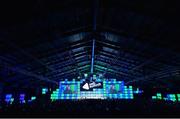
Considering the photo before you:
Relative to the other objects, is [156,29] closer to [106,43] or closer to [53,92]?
[106,43]

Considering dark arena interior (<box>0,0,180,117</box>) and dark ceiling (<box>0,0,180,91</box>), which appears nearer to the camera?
dark arena interior (<box>0,0,180,117</box>)

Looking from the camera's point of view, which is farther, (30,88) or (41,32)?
(30,88)

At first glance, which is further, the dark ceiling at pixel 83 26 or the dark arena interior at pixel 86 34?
the dark ceiling at pixel 83 26

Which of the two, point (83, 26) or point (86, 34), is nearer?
point (83, 26)

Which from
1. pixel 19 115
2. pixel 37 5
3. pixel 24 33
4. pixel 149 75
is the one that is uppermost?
pixel 37 5

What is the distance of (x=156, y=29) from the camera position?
832 centimetres

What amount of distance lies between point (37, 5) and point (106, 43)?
6.76 meters

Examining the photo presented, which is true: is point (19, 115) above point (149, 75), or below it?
below

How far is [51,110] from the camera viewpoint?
232 inches

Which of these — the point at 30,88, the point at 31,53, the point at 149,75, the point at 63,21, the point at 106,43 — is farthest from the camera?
the point at 30,88

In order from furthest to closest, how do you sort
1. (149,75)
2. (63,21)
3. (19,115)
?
(149,75) → (63,21) → (19,115)

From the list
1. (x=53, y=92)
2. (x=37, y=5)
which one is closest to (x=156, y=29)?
(x=37, y=5)

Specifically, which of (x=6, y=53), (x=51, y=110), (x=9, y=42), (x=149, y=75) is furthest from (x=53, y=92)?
(x=51, y=110)

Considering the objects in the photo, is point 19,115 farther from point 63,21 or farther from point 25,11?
point 63,21
